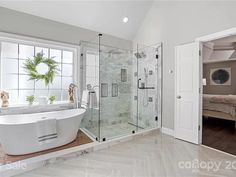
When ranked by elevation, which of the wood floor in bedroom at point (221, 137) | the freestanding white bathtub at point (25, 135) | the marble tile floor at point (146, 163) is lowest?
the marble tile floor at point (146, 163)

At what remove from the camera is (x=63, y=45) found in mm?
3602

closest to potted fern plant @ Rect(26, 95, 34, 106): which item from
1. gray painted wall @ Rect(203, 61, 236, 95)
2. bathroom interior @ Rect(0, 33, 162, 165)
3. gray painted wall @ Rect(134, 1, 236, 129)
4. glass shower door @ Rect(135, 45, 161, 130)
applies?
bathroom interior @ Rect(0, 33, 162, 165)

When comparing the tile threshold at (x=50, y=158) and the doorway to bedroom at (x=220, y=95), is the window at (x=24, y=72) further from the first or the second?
the doorway to bedroom at (x=220, y=95)

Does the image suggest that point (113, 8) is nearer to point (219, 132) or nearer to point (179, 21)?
point (179, 21)

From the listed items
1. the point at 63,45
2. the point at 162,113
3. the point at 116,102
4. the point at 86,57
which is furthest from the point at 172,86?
the point at 63,45

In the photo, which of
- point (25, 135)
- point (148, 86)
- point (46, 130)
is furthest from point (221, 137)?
point (25, 135)

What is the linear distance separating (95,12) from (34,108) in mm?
2641

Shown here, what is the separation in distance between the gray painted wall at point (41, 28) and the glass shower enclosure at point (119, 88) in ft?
0.84

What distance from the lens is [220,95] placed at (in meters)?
5.16

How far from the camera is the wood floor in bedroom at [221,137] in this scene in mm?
2876

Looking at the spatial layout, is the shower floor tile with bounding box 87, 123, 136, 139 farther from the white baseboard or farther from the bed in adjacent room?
the bed in adjacent room

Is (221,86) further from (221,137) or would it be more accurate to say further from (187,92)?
(187,92)

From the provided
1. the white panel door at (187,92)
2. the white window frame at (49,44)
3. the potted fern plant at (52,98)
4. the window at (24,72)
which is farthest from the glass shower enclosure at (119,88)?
the potted fern plant at (52,98)

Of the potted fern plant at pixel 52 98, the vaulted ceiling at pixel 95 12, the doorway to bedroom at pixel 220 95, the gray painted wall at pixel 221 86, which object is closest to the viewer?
the vaulted ceiling at pixel 95 12
